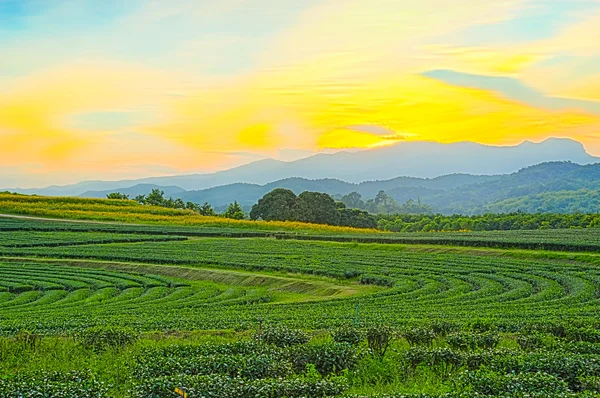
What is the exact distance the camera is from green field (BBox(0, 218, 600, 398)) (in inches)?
460

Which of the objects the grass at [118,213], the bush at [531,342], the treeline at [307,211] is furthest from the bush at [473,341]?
the treeline at [307,211]

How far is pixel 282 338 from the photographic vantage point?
1549cm

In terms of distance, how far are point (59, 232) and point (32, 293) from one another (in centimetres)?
3890

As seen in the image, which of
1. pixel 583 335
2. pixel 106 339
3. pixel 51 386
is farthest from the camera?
pixel 106 339

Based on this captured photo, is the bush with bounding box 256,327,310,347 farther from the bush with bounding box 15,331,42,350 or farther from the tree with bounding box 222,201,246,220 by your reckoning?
the tree with bounding box 222,201,246,220

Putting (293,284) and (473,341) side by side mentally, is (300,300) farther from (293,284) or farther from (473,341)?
(473,341)

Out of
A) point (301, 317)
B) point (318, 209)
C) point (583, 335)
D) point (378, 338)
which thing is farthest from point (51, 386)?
point (318, 209)

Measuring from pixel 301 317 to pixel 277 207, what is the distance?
87.0 m

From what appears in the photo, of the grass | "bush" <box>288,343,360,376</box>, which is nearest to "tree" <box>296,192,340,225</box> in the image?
the grass

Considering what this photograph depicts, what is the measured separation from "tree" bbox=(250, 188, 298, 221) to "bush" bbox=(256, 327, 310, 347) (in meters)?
92.2

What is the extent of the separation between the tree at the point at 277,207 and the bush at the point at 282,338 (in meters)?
92.2

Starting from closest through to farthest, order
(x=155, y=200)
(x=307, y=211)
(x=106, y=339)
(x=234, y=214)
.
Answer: (x=106, y=339) < (x=307, y=211) < (x=234, y=214) < (x=155, y=200)

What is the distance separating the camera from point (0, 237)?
6462cm

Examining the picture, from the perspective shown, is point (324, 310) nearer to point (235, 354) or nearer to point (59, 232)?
point (235, 354)
